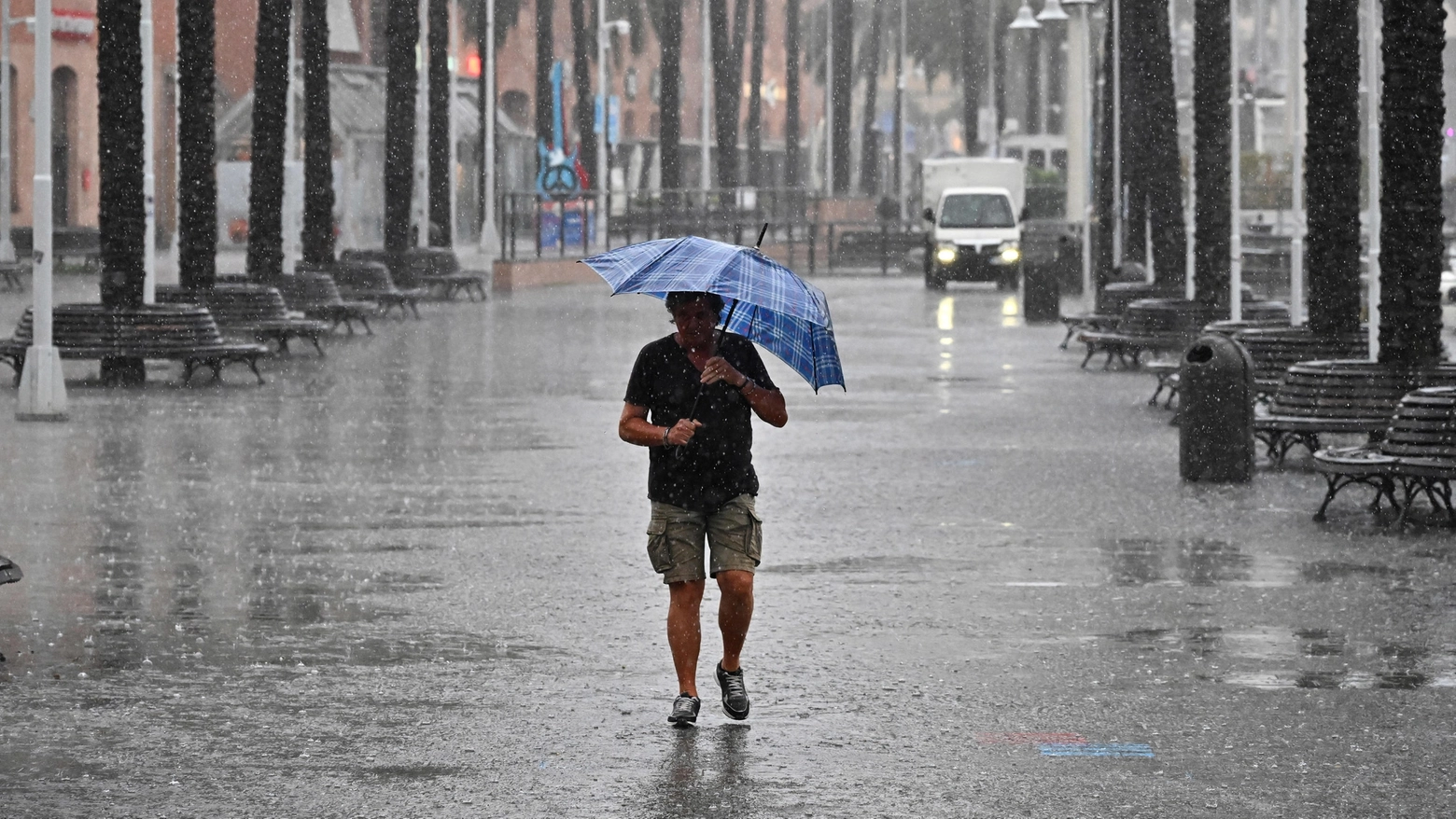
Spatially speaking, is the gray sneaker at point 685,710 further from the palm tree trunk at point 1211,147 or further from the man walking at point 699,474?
the palm tree trunk at point 1211,147

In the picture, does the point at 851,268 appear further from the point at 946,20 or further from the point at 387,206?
the point at 946,20

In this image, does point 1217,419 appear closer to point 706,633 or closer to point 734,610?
point 706,633

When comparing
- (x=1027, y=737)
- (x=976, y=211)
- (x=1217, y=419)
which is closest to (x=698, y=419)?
(x=1027, y=737)

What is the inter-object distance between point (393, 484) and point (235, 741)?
7.59m

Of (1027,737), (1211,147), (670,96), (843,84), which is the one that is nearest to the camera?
(1027,737)

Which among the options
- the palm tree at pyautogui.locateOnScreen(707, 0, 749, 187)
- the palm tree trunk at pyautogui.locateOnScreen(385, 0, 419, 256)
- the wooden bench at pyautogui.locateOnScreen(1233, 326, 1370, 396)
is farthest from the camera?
the palm tree at pyautogui.locateOnScreen(707, 0, 749, 187)

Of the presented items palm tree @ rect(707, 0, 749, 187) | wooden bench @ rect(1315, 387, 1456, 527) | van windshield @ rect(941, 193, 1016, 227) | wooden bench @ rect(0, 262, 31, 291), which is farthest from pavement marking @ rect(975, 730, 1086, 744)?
palm tree @ rect(707, 0, 749, 187)

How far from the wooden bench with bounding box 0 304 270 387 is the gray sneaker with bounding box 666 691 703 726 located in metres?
15.5

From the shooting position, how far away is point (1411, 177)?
1509cm

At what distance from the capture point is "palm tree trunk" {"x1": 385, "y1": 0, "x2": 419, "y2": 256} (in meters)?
42.5

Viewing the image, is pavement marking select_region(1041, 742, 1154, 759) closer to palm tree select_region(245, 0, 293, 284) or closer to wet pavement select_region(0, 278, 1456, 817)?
wet pavement select_region(0, 278, 1456, 817)

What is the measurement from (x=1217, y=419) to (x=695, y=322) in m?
8.17

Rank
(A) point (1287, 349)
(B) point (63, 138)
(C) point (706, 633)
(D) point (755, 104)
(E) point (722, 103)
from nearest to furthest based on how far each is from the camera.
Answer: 1. (C) point (706, 633)
2. (A) point (1287, 349)
3. (B) point (63, 138)
4. (E) point (722, 103)
5. (D) point (755, 104)

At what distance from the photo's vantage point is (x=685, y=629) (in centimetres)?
816
